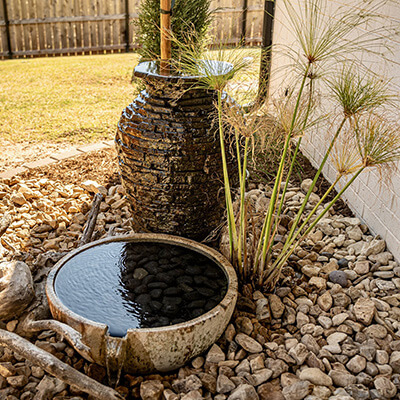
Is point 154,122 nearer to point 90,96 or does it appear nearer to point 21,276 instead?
point 21,276

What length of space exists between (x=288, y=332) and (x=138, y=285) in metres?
0.74

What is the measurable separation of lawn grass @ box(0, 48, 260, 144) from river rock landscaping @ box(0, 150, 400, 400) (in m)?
1.38

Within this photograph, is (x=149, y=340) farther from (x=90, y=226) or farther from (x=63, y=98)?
(x=63, y=98)

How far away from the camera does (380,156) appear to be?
209 centimetres

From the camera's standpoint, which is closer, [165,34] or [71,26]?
[165,34]

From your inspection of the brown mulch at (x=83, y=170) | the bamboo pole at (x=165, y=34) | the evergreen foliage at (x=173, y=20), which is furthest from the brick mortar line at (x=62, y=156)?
the bamboo pole at (x=165, y=34)

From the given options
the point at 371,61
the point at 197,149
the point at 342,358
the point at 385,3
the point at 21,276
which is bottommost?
the point at 342,358

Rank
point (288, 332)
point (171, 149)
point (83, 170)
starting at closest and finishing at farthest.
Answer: point (288, 332) → point (171, 149) → point (83, 170)

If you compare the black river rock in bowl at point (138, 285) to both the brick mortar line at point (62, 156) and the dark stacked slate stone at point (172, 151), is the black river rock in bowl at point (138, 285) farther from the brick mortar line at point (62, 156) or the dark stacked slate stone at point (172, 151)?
the brick mortar line at point (62, 156)

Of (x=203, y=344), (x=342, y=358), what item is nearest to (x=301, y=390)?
(x=342, y=358)

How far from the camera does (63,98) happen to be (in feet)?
21.3

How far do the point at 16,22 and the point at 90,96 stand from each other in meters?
4.50

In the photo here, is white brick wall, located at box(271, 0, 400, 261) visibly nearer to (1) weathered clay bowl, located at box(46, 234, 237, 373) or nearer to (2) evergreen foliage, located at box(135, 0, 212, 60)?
(1) weathered clay bowl, located at box(46, 234, 237, 373)

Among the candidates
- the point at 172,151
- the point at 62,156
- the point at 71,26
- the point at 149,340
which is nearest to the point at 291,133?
the point at 172,151
